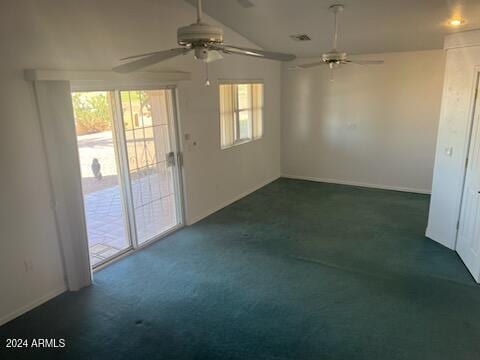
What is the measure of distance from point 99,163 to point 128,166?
0.33 meters

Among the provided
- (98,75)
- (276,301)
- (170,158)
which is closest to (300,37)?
(170,158)

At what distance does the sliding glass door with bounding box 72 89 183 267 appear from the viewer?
13.0 ft

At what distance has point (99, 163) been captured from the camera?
411 cm

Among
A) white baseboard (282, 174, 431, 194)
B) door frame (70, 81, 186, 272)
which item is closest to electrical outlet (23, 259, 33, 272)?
door frame (70, 81, 186, 272)

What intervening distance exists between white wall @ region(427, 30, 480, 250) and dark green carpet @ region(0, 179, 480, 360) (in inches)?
12.5

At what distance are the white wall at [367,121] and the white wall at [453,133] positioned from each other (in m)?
2.05

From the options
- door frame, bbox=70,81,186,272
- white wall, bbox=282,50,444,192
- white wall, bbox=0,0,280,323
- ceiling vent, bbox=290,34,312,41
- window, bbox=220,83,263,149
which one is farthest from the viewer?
white wall, bbox=282,50,444,192

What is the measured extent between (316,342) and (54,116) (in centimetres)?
305

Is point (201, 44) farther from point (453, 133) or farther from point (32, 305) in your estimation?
point (453, 133)

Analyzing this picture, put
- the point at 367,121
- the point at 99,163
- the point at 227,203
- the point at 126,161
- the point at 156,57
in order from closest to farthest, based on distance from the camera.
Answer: the point at 156,57, the point at 99,163, the point at 126,161, the point at 227,203, the point at 367,121

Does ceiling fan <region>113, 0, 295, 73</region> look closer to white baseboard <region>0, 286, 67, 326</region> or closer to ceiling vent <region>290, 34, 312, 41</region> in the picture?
white baseboard <region>0, 286, 67, 326</region>

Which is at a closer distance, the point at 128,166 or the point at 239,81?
the point at 128,166

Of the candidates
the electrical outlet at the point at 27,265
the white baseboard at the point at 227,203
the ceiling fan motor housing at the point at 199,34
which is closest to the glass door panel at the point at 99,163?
the electrical outlet at the point at 27,265

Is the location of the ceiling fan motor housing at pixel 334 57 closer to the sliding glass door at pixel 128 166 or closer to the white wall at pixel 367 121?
the sliding glass door at pixel 128 166
